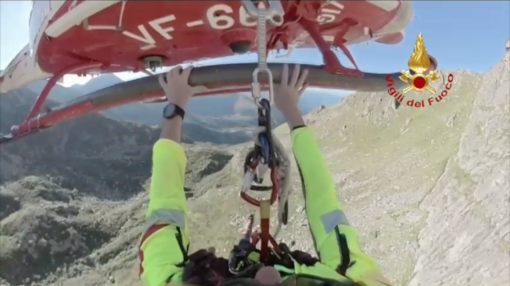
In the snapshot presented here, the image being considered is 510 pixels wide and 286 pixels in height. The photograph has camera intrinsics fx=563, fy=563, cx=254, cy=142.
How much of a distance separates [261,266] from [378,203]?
6.32 m

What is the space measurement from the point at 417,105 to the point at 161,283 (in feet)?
27.2

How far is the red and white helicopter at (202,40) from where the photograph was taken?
66 cm

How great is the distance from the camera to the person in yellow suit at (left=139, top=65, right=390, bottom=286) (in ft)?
1.78

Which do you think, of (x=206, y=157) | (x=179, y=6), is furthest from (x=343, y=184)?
(x=179, y=6)

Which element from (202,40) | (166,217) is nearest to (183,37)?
(202,40)

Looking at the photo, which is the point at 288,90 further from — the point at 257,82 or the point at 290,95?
the point at 257,82

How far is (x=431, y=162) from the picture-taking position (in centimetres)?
693

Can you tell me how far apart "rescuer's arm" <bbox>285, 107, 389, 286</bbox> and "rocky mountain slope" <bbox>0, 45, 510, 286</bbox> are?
3.55m

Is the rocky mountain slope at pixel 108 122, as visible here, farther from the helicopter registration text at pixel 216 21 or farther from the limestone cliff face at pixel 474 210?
the helicopter registration text at pixel 216 21

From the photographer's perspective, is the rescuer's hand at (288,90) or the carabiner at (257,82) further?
the rescuer's hand at (288,90)

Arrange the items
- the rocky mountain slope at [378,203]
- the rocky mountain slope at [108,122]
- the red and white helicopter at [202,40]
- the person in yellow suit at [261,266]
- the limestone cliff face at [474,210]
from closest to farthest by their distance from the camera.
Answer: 1. the person in yellow suit at [261,266]
2. the red and white helicopter at [202,40]
3. the limestone cliff face at [474,210]
4. the rocky mountain slope at [378,203]
5. the rocky mountain slope at [108,122]

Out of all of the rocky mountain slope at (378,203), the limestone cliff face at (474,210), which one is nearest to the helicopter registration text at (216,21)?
the rocky mountain slope at (378,203)

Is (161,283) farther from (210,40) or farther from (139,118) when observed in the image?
(139,118)

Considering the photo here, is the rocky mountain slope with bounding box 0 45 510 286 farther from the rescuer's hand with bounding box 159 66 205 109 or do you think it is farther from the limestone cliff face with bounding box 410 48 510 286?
the rescuer's hand with bounding box 159 66 205 109
